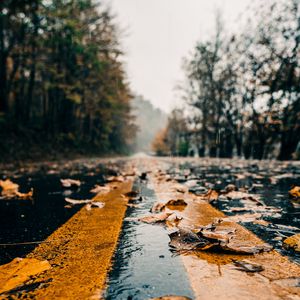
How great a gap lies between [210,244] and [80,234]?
0.89 meters

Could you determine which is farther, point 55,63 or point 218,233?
point 55,63

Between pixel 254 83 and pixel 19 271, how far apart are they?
28009 millimetres

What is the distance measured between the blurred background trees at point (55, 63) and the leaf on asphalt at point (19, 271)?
1421 centimetres

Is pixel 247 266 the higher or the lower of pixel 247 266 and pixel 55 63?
the lower

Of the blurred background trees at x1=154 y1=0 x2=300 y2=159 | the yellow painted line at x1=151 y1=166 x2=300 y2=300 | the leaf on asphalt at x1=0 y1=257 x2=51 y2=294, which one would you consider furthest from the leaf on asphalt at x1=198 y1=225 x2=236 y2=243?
the blurred background trees at x1=154 y1=0 x2=300 y2=159

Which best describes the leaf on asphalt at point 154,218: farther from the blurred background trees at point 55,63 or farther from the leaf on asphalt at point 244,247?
the blurred background trees at point 55,63

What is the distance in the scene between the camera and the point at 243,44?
2716 centimetres

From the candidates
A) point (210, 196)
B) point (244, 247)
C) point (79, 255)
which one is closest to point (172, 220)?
point (244, 247)

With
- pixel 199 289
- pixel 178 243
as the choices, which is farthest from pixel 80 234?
pixel 199 289

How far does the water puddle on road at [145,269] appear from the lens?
122 centimetres

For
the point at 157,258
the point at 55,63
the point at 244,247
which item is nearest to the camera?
the point at 157,258

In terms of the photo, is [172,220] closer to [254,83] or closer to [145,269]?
[145,269]

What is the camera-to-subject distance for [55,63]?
79.9ft

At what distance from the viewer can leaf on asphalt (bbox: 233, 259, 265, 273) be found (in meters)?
1.42
